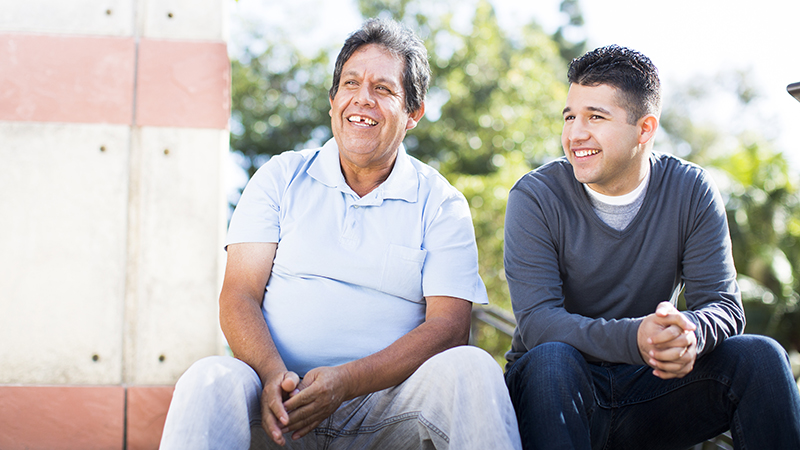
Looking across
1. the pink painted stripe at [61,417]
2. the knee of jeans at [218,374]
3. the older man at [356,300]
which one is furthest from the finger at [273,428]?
the pink painted stripe at [61,417]

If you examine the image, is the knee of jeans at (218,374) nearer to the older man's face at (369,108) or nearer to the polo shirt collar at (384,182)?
the polo shirt collar at (384,182)

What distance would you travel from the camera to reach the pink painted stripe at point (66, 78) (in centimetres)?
232

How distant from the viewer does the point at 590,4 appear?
27.8 metres

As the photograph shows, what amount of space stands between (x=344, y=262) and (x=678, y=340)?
104cm

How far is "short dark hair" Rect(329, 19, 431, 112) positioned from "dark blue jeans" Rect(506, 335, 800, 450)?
3.42ft

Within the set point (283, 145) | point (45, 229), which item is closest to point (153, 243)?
point (45, 229)

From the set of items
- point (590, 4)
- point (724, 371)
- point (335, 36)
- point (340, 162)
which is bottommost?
point (724, 371)

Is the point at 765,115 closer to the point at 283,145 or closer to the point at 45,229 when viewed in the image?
the point at 283,145

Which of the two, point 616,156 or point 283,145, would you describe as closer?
point 616,156

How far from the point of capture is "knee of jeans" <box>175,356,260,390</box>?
5.51 ft

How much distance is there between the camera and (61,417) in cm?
225

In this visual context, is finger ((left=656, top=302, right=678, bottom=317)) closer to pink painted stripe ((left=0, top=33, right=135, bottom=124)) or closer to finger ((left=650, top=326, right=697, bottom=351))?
finger ((left=650, top=326, right=697, bottom=351))

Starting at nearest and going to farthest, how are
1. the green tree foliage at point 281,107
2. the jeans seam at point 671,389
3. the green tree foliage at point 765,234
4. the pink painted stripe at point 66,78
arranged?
the jeans seam at point 671,389 → the pink painted stripe at point 66,78 → the green tree foliage at point 765,234 → the green tree foliage at point 281,107

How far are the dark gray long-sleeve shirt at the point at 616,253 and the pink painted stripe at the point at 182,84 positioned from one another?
1.17 metres
